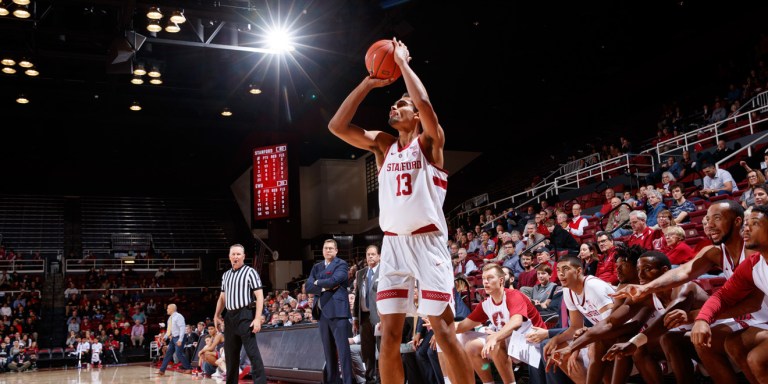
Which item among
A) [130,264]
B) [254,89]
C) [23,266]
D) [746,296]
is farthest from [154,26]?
[23,266]

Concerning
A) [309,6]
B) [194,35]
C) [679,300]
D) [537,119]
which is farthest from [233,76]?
[679,300]

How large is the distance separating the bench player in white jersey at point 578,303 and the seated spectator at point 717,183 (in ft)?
17.7

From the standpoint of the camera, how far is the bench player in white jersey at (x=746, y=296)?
10.8 ft

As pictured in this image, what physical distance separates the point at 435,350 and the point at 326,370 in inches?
68.4

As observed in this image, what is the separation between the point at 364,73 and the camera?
16.7 m

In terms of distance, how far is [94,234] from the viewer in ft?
85.4

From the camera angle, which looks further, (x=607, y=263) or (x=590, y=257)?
(x=590, y=257)

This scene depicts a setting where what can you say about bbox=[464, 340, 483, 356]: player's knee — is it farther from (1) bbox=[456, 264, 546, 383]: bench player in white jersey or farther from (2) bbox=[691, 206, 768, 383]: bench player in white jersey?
(2) bbox=[691, 206, 768, 383]: bench player in white jersey

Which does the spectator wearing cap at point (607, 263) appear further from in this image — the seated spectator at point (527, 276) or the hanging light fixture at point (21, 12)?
the hanging light fixture at point (21, 12)

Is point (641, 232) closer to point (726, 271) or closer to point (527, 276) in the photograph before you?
point (527, 276)

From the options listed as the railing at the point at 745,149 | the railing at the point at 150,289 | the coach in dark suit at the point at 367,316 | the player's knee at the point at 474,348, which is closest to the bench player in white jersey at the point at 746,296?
the player's knee at the point at 474,348

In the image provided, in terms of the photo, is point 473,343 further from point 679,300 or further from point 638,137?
point 638,137

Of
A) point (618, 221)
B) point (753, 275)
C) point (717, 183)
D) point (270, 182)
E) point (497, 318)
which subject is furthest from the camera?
point (270, 182)

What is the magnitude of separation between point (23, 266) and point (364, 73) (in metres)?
14.2
